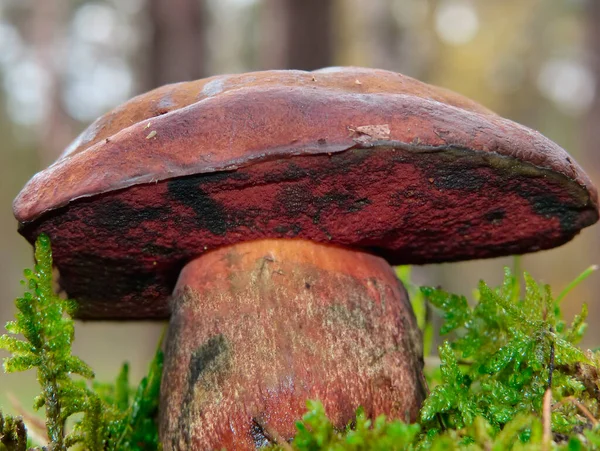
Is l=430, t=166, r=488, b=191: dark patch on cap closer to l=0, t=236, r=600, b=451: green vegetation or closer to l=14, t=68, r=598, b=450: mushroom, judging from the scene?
l=14, t=68, r=598, b=450: mushroom

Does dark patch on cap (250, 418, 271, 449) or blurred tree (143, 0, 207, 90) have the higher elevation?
blurred tree (143, 0, 207, 90)

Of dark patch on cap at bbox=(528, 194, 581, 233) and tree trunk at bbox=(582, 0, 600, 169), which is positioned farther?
tree trunk at bbox=(582, 0, 600, 169)

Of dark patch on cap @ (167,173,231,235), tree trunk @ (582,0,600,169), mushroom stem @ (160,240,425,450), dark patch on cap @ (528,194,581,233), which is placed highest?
tree trunk @ (582,0,600,169)

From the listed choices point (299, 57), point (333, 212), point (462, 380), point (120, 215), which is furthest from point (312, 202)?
point (299, 57)

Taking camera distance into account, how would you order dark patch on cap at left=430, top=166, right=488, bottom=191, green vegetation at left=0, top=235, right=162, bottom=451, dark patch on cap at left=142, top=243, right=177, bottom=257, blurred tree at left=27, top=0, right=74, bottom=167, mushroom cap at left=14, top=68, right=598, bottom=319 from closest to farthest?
mushroom cap at left=14, top=68, right=598, bottom=319, dark patch on cap at left=430, top=166, right=488, bottom=191, green vegetation at left=0, top=235, right=162, bottom=451, dark patch on cap at left=142, top=243, right=177, bottom=257, blurred tree at left=27, top=0, right=74, bottom=167

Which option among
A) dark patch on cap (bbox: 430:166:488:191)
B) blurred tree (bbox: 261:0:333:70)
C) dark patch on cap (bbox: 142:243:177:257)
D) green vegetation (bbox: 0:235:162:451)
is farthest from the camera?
blurred tree (bbox: 261:0:333:70)

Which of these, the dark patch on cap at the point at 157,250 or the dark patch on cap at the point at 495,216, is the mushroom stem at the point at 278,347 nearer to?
the dark patch on cap at the point at 157,250

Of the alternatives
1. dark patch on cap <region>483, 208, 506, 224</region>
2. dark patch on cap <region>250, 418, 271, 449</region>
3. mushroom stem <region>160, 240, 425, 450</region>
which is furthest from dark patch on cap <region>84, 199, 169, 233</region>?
dark patch on cap <region>483, 208, 506, 224</region>
